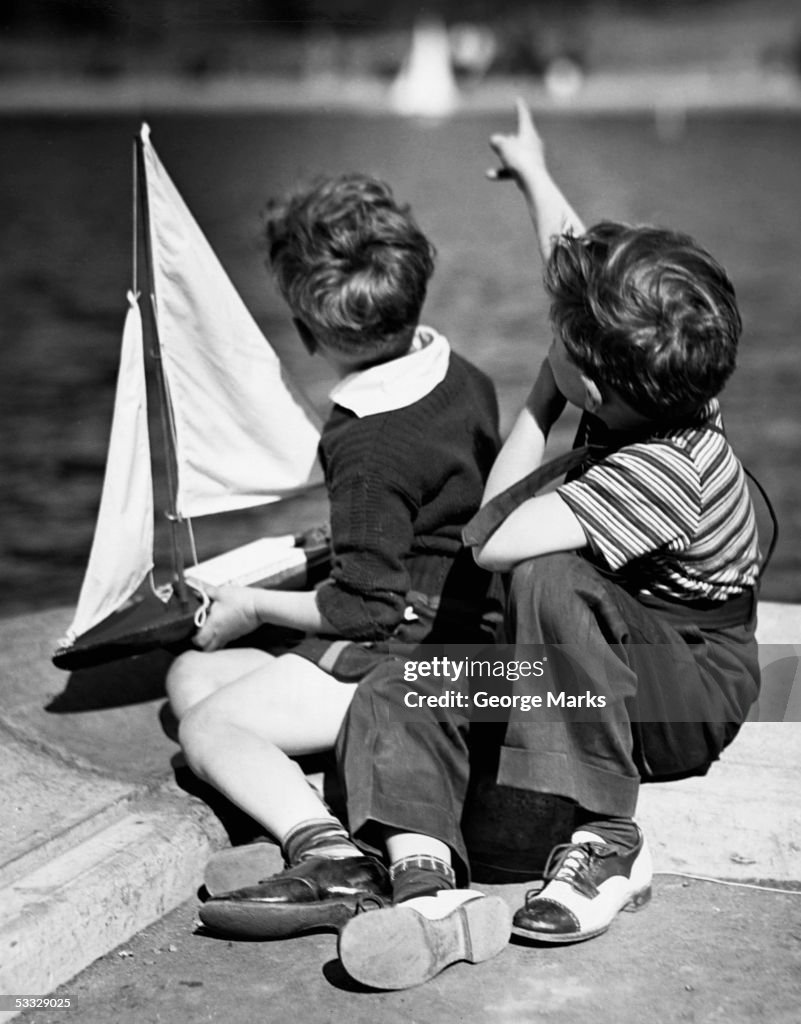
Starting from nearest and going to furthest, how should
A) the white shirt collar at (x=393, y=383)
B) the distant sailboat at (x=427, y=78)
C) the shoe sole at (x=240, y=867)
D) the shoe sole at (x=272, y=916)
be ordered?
the shoe sole at (x=272, y=916), the shoe sole at (x=240, y=867), the white shirt collar at (x=393, y=383), the distant sailboat at (x=427, y=78)

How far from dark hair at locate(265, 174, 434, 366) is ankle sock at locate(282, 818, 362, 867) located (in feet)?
2.75

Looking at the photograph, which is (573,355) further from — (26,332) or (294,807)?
(26,332)

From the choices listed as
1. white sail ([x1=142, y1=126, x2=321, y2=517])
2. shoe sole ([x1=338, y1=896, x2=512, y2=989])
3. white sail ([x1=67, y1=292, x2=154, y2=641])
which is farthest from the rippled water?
shoe sole ([x1=338, y1=896, x2=512, y2=989])

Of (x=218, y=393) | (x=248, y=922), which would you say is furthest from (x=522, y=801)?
(x=218, y=393)

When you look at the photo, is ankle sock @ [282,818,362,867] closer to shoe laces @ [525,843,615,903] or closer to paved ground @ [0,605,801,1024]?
paved ground @ [0,605,801,1024]

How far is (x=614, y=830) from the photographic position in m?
2.42

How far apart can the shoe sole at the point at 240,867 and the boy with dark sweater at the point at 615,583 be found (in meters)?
0.18

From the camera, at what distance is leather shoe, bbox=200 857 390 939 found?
2.27 meters

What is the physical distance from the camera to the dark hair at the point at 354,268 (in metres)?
2.66

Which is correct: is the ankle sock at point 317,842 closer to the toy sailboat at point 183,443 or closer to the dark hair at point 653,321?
the toy sailboat at point 183,443

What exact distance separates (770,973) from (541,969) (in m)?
0.34

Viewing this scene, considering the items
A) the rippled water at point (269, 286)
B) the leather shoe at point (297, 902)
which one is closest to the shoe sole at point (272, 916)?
the leather shoe at point (297, 902)

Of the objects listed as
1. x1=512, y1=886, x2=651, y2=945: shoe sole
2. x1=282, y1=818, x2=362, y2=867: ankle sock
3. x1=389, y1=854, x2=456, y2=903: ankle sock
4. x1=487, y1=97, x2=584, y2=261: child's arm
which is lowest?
x1=512, y1=886, x2=651, y2=945: shoe sole

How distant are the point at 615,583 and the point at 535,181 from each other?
0.96 metres
